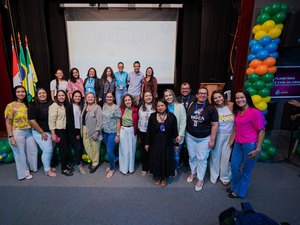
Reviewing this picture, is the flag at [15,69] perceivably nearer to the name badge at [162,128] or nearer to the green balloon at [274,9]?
the name badge at [162,128]

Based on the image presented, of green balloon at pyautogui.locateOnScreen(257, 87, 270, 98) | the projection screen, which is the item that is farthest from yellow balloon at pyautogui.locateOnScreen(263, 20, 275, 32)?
the projection screen

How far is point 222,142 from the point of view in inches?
103

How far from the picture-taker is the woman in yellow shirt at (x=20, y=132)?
8.68ft

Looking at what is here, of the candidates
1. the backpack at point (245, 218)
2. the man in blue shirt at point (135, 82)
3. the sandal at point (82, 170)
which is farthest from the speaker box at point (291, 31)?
the sandal at point (82, 170)

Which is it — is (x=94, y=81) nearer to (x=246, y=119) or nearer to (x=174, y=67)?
(x=174, y=67)

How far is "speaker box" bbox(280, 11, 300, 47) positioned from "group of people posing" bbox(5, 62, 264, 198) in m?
1.76

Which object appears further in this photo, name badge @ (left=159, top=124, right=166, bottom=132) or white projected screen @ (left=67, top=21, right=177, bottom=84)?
white projected screen @ (left=67, top=21, right=177, bottom=84)

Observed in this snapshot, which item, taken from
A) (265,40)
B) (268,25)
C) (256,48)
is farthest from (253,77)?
(268,25)

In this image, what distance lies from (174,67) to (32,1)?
3.81m

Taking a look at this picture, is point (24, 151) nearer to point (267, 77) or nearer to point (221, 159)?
point (221, 159)

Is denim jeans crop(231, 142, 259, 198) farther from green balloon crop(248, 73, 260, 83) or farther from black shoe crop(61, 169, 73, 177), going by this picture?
black shoe crop(61, 169, 73, 177)

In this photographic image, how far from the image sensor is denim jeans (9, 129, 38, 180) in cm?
274

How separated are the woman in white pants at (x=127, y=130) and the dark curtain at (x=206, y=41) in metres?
2.94

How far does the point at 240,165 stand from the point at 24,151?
304 cm
